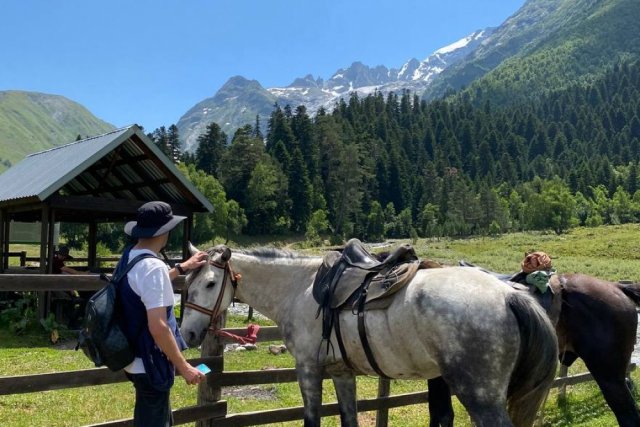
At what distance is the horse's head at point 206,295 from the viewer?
473cm

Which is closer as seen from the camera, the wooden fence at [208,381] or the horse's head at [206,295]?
the wooden fence at [208,381]

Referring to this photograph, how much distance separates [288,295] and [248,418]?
4.61ft

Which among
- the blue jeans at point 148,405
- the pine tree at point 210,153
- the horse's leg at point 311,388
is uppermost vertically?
the pine tree at point 210,153

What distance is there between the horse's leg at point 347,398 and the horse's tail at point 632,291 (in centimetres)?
335

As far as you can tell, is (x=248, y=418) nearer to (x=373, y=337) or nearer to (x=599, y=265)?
(x=373, y=337)

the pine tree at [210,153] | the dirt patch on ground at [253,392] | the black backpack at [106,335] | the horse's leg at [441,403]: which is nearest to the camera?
the black backpack at [106,335]

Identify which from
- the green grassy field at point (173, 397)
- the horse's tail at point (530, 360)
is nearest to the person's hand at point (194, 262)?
the horse's tail at point (530, 360)

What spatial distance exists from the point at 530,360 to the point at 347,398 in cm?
172

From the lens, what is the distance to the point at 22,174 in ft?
54.5

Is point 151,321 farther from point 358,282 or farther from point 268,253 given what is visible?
point 268,253

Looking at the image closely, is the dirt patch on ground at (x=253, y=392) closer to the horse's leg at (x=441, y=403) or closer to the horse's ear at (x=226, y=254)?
the horse's leg at (x=441, y=403)

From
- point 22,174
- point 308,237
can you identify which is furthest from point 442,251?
point 22,174

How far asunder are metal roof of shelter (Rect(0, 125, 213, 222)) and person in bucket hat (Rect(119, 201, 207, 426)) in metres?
10.8

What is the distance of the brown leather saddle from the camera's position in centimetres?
432
